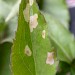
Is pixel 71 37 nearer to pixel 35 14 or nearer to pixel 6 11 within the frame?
pixel 6 11

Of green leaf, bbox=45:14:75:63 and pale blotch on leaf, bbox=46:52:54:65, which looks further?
green leaf, bbox=45:14:75:63

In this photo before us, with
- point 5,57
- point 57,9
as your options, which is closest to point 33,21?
point 5,57

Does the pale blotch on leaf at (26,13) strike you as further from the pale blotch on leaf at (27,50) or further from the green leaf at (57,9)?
the green leaf at (57,9)

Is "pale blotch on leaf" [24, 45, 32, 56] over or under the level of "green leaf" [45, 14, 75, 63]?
over

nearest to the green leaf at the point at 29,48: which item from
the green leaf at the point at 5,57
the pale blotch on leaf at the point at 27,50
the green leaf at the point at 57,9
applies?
the pale blotch on leaf at the point at 27,50

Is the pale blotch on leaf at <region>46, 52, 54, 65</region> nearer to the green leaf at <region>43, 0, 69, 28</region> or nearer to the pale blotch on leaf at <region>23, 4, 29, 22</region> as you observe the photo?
the pale blotch on leaf at <region>23, 4, 29, 22</region>

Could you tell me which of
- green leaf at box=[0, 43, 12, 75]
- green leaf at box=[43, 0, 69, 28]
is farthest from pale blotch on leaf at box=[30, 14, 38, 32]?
green leaf at box=[43, 0, 69, 28]

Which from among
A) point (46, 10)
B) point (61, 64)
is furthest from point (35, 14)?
point (46, 10)
